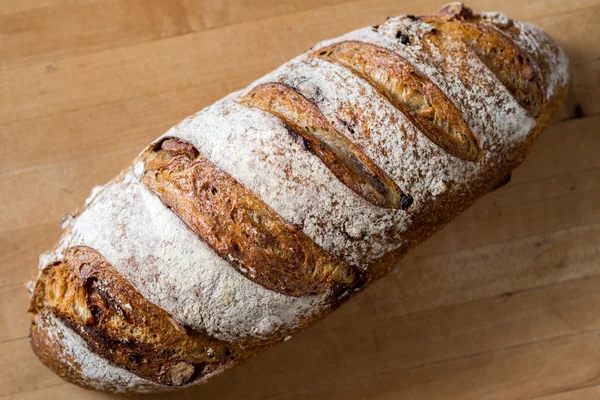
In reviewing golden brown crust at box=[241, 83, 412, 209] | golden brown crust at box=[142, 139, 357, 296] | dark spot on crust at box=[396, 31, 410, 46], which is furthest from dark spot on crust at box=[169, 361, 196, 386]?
dark spot on crust at box=[396, 31, 410, 46]

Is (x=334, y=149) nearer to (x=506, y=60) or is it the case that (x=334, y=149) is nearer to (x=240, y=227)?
(x=240, y=227)

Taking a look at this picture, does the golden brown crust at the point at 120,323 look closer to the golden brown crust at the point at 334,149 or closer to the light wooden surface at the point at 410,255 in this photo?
the light wooden surface at the point at 410,255

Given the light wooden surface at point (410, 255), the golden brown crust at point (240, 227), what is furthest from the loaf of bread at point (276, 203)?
the light wooden surface at point (410, 255)

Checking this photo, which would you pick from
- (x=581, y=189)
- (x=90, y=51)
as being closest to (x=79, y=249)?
(x=90, y=51)

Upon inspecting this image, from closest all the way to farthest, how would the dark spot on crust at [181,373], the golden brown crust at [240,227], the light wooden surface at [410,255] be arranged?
1. the golden brown crust at [240,227]
2. the dark spot on crust at [181,373]
3. the light wooden surface at [410,255]

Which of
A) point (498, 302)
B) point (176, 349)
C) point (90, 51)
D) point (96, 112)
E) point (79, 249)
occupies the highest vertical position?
point (90, 51)

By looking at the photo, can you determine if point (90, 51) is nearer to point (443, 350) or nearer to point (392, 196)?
point (392, 196)
